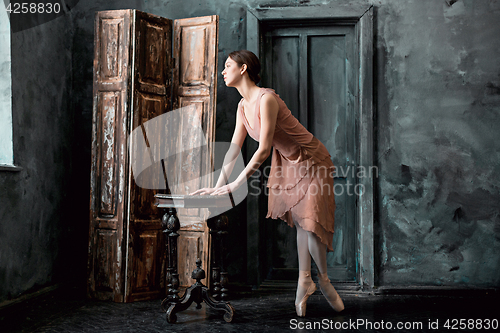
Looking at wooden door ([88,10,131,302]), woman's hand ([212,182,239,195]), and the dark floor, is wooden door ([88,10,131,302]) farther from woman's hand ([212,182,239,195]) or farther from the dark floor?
woman's hand ([212,182,239,195])

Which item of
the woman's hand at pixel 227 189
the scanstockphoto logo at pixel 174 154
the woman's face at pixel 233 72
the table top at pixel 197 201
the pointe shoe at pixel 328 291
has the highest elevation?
the woman's face at pixel 233 72

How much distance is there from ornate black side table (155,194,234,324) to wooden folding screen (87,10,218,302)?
0.56 m

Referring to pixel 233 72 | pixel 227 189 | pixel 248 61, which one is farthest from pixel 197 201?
pixel 248 61

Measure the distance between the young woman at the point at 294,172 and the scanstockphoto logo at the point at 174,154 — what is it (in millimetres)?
591

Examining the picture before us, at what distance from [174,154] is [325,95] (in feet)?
5.26

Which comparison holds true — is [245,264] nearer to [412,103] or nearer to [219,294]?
[219,294]

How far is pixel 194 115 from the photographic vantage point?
11.3ft

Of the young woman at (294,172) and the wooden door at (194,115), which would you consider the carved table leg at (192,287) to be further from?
the wooden door at (194,115)

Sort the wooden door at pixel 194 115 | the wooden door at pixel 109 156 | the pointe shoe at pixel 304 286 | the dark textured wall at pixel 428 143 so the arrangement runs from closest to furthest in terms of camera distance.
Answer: the pointe shoe at pixel 304 286, the wooden door at pixel 109 156, the wooden door at pixel 194 115, the dark textured wall at pixel 428 143

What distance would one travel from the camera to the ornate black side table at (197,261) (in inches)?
98.6

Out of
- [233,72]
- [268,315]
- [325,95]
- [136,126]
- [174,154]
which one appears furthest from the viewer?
[325,95]

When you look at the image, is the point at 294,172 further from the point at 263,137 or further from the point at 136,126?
the point at 136,126

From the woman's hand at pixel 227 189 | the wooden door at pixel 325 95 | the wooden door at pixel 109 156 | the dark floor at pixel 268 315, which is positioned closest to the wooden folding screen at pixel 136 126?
the wooden door at pixel 109 156

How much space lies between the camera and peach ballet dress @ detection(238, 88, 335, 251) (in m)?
2.66
